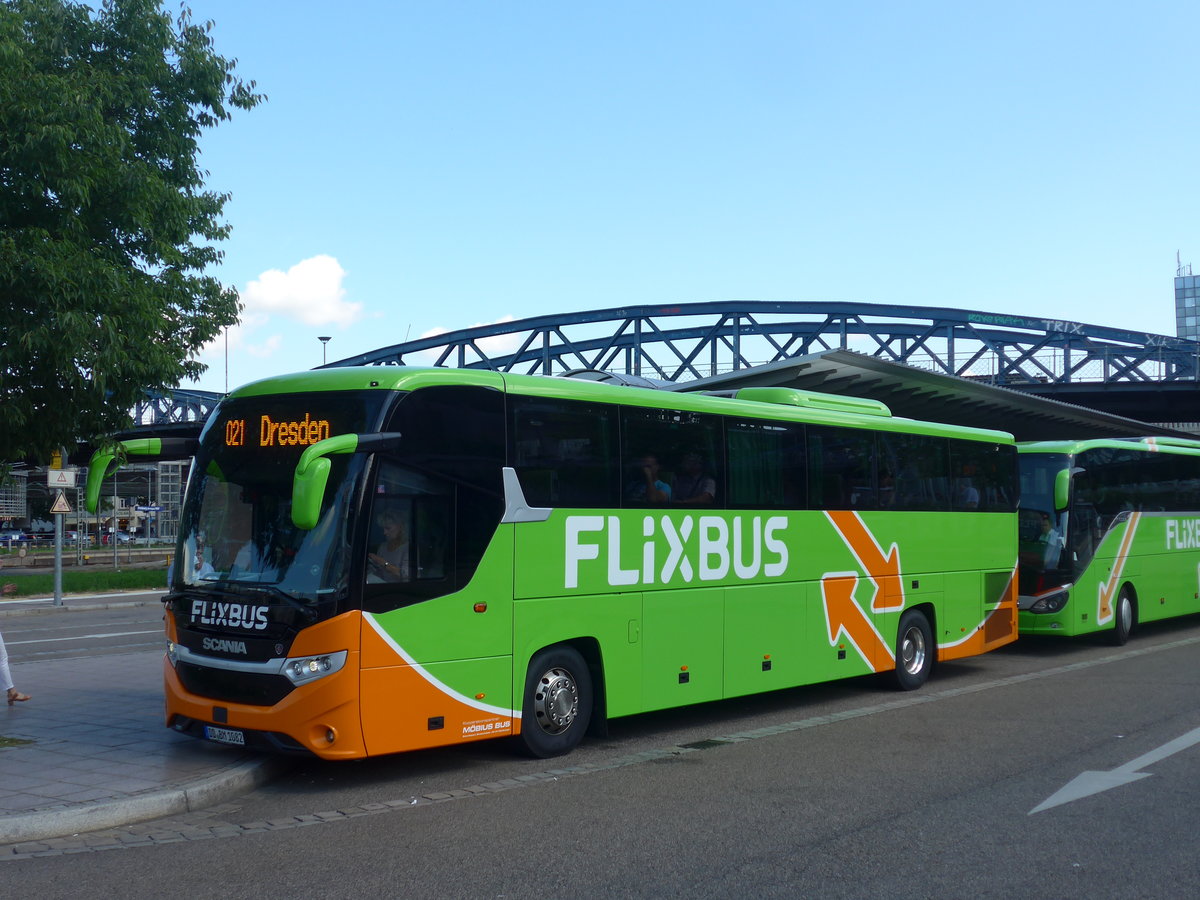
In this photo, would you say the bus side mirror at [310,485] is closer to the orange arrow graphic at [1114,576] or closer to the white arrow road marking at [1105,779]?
the white arrow road marking at [1105,779]

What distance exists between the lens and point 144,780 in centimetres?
788

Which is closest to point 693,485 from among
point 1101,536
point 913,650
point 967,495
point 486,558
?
point 486,558

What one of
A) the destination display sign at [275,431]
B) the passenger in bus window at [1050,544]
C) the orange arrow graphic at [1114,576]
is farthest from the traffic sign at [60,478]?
the orange arrow graphic at [1114,576]

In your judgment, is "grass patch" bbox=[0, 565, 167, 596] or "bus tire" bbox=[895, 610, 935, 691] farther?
"grass patch" bbox=[0, 565, 167, 596]

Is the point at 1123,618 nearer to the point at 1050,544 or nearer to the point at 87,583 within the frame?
the point at 1050,544

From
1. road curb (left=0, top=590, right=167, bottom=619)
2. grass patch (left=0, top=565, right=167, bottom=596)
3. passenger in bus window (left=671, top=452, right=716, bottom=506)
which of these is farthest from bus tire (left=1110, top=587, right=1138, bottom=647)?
grass patch (left=0, top=565, right=167, bottom=596)

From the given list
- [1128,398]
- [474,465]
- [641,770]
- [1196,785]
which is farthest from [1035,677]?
[1128,398]

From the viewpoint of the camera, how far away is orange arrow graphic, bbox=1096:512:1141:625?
709 inches

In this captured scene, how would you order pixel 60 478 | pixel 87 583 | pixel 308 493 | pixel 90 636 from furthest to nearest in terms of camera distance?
1. pixel 87 583
2. pixel 60 478
3. pixel 90 636
4. pixel 308 493

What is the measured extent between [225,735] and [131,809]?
3.39 ft

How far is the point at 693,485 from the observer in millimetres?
10609

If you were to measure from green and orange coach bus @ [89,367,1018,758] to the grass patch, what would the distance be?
2539cm

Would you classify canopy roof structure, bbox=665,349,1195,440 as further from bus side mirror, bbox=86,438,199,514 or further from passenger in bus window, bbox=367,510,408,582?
passenger in bus window, bbox=367,510,408,582

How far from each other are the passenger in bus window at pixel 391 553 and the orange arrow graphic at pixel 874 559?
5.47 m
